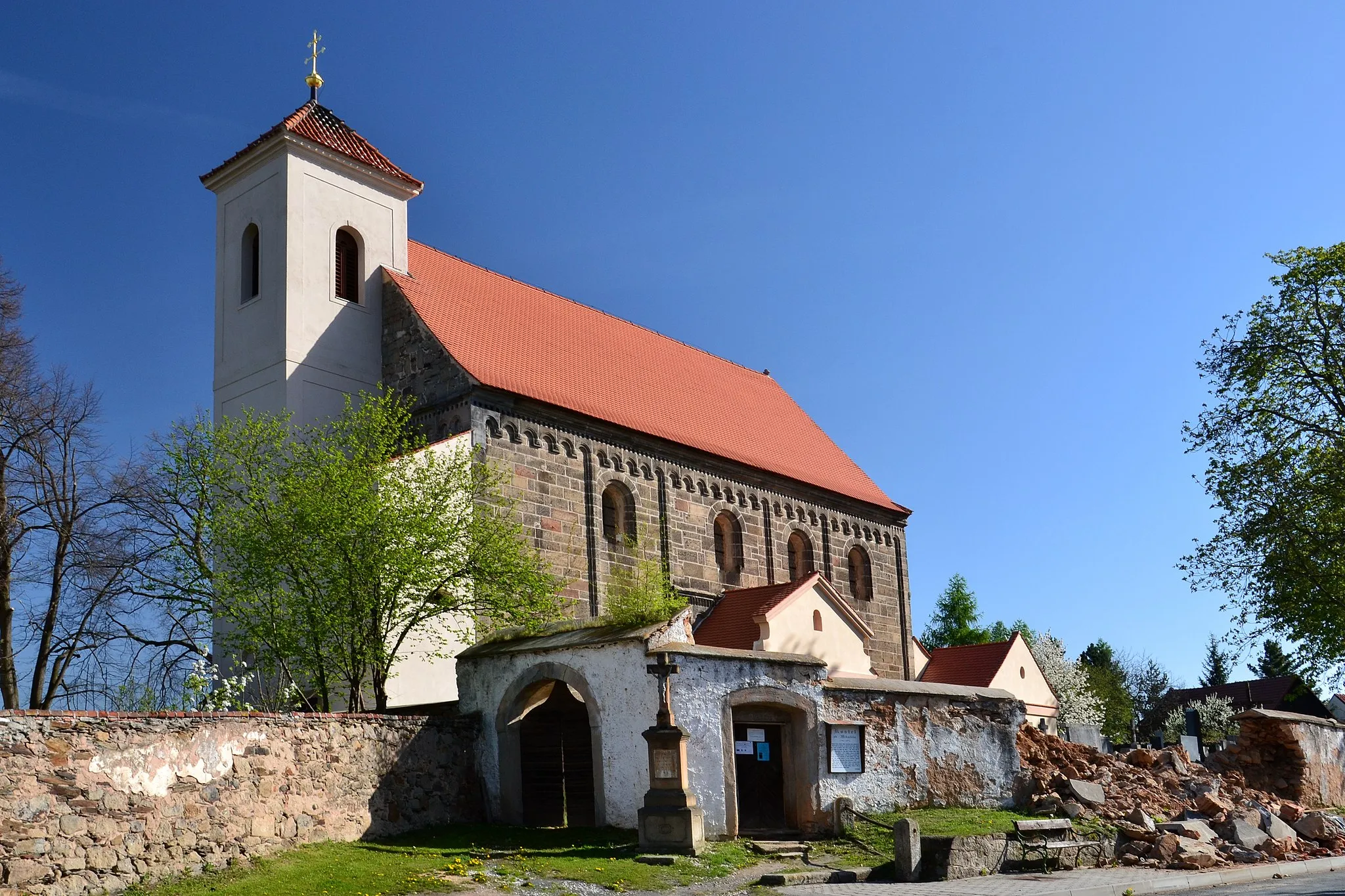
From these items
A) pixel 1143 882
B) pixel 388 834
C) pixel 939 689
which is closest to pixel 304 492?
pixel 388 834

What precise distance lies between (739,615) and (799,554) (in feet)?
18.4

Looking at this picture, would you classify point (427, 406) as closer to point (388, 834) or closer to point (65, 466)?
point (65, 466)

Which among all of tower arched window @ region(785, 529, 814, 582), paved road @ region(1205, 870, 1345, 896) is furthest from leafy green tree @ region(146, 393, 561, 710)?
tower arched window @ region(785, 529, 814, 582)

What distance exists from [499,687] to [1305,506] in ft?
57.0

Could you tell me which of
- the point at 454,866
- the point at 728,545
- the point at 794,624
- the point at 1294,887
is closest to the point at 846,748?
the point at 1294,887

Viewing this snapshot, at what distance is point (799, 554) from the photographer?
31281mm

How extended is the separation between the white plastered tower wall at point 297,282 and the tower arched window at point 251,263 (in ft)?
0.23

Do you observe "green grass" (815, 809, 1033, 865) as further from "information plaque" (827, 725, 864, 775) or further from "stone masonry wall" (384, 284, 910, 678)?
"stone masonry wall" (384, 284, 910, 678)

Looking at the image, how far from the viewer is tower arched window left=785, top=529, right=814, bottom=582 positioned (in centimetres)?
3086

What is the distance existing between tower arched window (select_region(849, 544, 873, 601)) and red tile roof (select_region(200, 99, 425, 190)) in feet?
49.4

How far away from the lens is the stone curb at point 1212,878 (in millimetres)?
13250

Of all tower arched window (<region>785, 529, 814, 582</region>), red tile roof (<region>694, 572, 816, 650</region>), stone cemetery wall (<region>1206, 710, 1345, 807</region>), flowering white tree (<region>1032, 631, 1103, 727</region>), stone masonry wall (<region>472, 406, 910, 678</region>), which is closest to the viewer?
stone cemetery wall (<region>1206, 710, 1345, 807</region>)

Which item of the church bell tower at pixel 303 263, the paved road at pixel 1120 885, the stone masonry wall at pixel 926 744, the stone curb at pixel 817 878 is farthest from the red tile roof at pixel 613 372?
the paved road at pixel 1120 885

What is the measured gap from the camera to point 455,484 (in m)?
19.2
